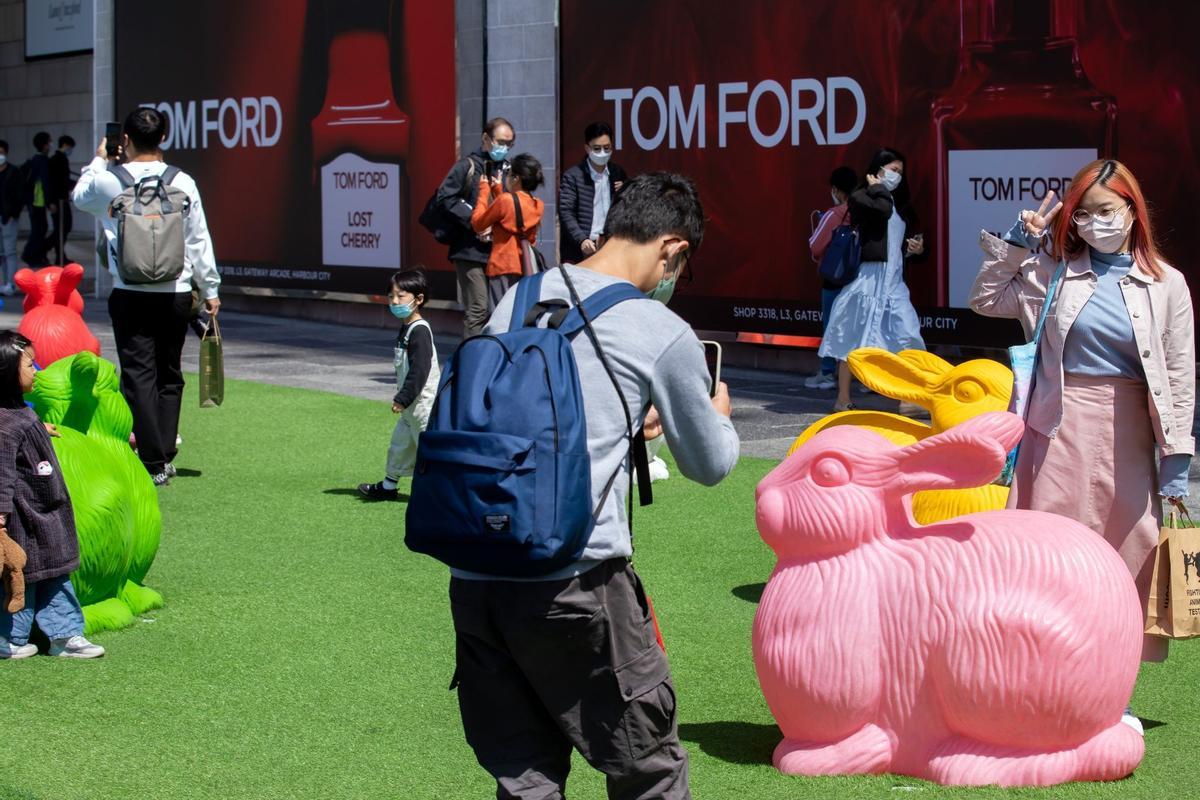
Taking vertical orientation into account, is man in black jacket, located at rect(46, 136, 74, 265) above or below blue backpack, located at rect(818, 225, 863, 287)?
above

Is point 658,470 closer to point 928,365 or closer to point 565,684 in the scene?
point 928,365

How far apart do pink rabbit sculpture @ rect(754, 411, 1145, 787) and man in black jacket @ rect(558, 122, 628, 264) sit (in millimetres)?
8290

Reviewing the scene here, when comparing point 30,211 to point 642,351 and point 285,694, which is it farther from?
Answer: point 642,351

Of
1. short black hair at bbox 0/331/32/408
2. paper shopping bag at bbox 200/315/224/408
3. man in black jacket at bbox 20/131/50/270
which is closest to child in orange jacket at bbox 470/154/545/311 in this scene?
paper shopping bag at bbox 200/315/224/408

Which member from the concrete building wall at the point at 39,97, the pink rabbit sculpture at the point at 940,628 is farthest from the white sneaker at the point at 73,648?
the concrete building wall at the point at 39,97

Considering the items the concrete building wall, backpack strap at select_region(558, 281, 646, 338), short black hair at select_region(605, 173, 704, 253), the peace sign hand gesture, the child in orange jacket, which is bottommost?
backpack strap at select_region(558, 281, 646, 338)

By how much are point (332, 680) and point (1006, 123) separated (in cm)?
862

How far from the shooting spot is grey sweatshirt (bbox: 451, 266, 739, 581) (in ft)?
11.9

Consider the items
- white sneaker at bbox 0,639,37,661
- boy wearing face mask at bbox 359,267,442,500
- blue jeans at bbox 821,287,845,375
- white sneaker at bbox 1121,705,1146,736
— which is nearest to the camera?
white sneaker at bbox 1121,705,1146,736

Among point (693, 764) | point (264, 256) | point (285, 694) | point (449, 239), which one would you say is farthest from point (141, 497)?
point (264, 256)

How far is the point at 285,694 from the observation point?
604cm

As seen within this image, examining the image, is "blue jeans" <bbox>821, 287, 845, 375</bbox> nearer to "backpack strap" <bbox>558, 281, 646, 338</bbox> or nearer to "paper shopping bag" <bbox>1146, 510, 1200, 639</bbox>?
"paper shopping bag" <bbox>1146, 510, 1200, 639</bbox>

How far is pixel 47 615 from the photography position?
21.2 feet

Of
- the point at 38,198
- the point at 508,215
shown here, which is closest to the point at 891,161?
the point at 508,215
